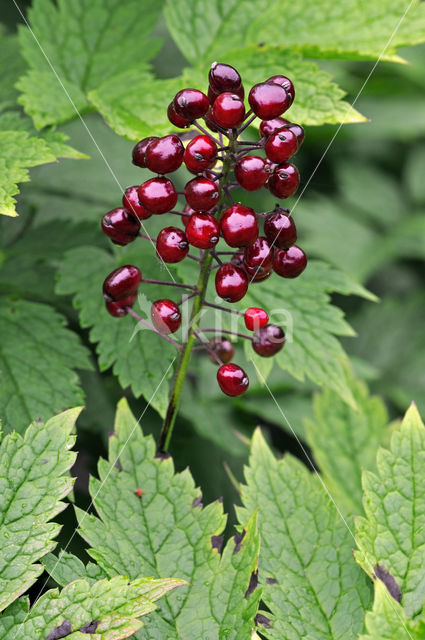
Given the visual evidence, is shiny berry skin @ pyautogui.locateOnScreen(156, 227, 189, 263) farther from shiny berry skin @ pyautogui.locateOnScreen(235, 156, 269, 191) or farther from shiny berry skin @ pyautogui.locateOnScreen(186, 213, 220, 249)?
shiny berry skin @ pyautogui.locateOnScreen(235, 156, 269, 191)

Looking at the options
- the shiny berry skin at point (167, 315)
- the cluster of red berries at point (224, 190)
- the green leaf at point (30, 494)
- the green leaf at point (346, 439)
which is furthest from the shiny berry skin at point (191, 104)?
the green leaf at point (346, 439)

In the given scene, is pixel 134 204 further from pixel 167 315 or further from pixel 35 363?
pixel 35 363

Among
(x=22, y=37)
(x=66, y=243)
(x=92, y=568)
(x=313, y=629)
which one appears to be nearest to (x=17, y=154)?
(x=66, y=243)

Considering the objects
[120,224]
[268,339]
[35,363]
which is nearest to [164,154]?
[120,224]

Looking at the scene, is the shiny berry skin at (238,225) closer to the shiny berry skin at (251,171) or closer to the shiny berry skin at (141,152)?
the shiny berry skin at (251,171)

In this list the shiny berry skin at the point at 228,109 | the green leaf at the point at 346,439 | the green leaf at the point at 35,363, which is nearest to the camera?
the shiny berry skin at the point at 228,109

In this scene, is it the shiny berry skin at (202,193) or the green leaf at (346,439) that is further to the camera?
the green leaf at (346,439)

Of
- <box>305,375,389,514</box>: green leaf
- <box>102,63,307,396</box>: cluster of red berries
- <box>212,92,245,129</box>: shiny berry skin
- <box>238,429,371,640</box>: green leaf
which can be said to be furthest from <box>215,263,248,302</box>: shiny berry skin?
<box>305,375,389,514</box>: green leaf
